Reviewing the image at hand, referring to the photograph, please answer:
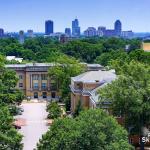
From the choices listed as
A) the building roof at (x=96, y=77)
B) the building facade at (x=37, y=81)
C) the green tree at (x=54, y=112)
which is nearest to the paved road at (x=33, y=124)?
the green tree at (x=54, y=112)

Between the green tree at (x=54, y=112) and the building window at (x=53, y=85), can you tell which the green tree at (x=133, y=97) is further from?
the building window at (x=53, y=85)

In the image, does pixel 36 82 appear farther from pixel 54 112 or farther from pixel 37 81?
pixel 54 112

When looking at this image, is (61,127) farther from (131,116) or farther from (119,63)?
(119,63)

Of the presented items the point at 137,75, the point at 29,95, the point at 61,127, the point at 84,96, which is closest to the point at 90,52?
the point at 29,95

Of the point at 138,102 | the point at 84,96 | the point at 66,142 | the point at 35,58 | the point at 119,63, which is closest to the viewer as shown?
the point at 66,142

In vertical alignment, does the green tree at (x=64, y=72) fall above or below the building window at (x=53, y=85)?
above

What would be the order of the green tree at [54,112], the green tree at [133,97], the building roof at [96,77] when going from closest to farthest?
the green tree at [133,97] → the building roof at [96,77] → the green tree at [54,112]

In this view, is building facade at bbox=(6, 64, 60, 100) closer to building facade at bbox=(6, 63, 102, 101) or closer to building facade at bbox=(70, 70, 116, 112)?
building facade at bbox=(6, 63, 102, 101)
